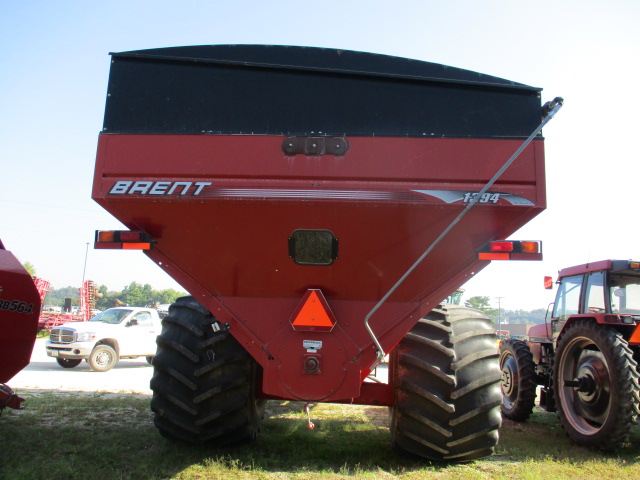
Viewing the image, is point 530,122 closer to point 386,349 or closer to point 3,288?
point 386,349

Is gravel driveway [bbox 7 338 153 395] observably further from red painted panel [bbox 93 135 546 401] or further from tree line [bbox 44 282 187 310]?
tree line [bbox 44 282 187 310]

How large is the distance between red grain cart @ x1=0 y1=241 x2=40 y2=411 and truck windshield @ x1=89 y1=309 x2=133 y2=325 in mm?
9236

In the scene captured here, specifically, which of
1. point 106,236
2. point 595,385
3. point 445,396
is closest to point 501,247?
point 445,396

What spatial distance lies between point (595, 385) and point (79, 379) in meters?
9.16

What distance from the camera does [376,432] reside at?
5.28m

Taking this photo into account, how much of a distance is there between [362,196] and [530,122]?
124cm

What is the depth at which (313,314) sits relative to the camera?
3523 millimetres

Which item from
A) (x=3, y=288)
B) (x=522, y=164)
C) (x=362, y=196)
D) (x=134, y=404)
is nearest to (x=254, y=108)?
(x=362, y=196)

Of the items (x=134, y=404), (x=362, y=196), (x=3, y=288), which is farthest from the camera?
(x=134, y=404)

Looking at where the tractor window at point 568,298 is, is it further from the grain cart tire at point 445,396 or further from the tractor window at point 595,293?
the grain cart tire at point 445,396

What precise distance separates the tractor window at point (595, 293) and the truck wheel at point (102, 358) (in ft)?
35.0

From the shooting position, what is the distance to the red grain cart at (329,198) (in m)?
3.15

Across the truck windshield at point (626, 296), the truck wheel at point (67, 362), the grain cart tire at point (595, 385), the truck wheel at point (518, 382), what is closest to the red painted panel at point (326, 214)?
the grain cart tire at point (595, 385)

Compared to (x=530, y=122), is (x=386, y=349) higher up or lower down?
lower down
